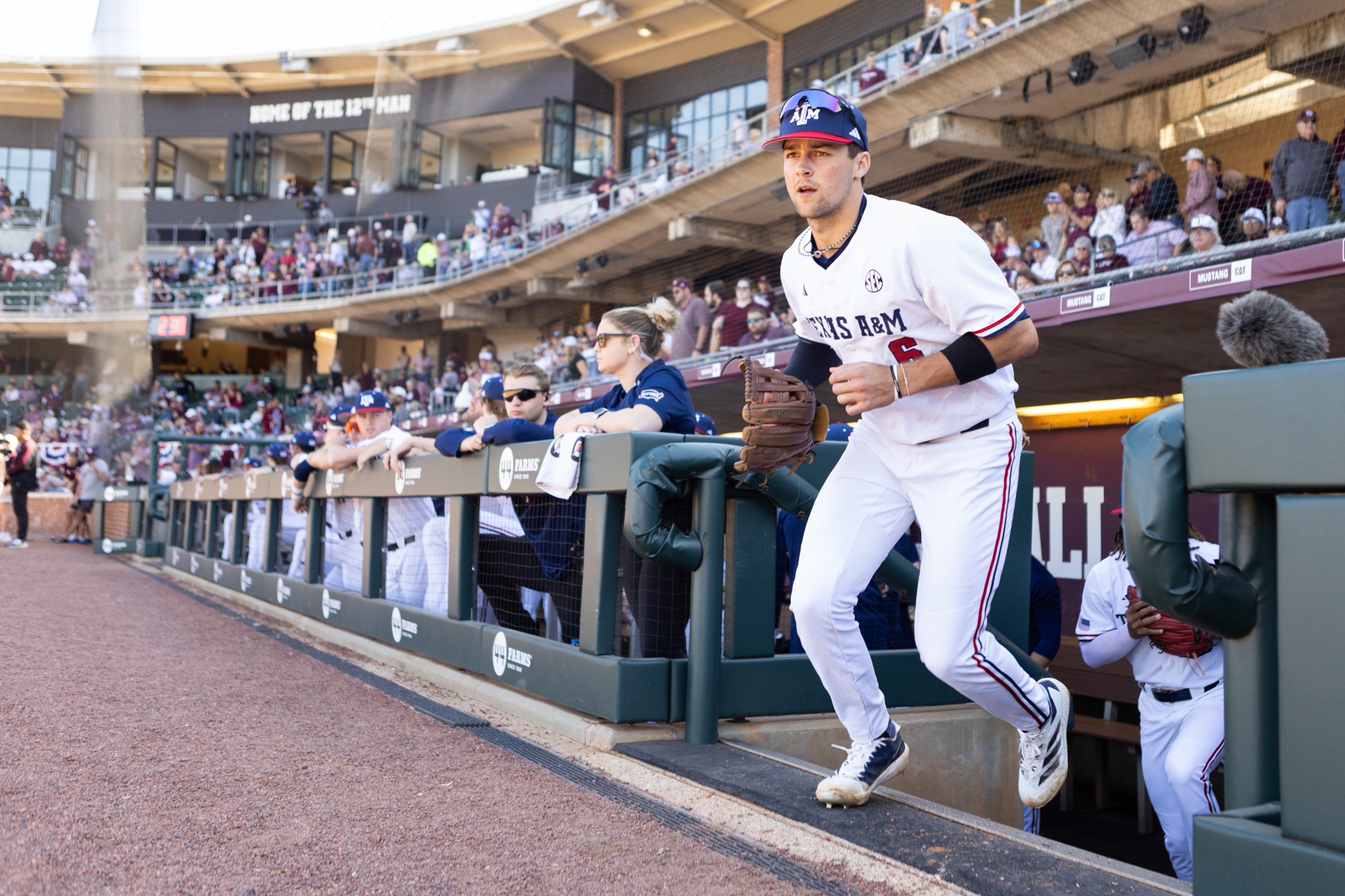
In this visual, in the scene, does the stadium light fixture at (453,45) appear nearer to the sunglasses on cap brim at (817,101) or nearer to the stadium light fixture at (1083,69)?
the stadium light fixture at (1083,69)

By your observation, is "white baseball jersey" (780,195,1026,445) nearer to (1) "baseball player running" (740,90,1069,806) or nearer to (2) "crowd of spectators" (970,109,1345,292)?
(1) "baseball player running" (740,90,1069,806)

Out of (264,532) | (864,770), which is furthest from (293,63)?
(864,770)

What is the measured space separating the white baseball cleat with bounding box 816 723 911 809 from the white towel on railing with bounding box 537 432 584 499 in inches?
52.7

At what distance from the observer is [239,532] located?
8.09 metres

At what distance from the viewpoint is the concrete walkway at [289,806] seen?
195cm

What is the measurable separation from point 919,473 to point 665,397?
4.29ft

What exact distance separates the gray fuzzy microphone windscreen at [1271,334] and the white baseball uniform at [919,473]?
1.56ft

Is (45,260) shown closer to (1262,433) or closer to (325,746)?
(325,746)

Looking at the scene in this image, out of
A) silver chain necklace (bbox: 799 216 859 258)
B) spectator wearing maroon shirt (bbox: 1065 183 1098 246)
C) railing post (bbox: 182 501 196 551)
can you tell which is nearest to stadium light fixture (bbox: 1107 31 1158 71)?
spectator wearing maroon shirt (bbox: 1065 183 1098 246)

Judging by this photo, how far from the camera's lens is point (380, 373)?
84.5ft

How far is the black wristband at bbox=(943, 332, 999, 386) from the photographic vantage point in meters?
2.31

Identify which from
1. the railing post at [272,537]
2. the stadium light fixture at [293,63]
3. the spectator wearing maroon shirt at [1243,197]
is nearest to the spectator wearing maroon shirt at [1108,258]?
the spectator wearing maroon shirt at [1243,197]

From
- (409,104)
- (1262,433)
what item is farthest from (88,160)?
(1262,433)

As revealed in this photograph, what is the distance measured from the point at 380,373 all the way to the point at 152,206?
1128 cm
